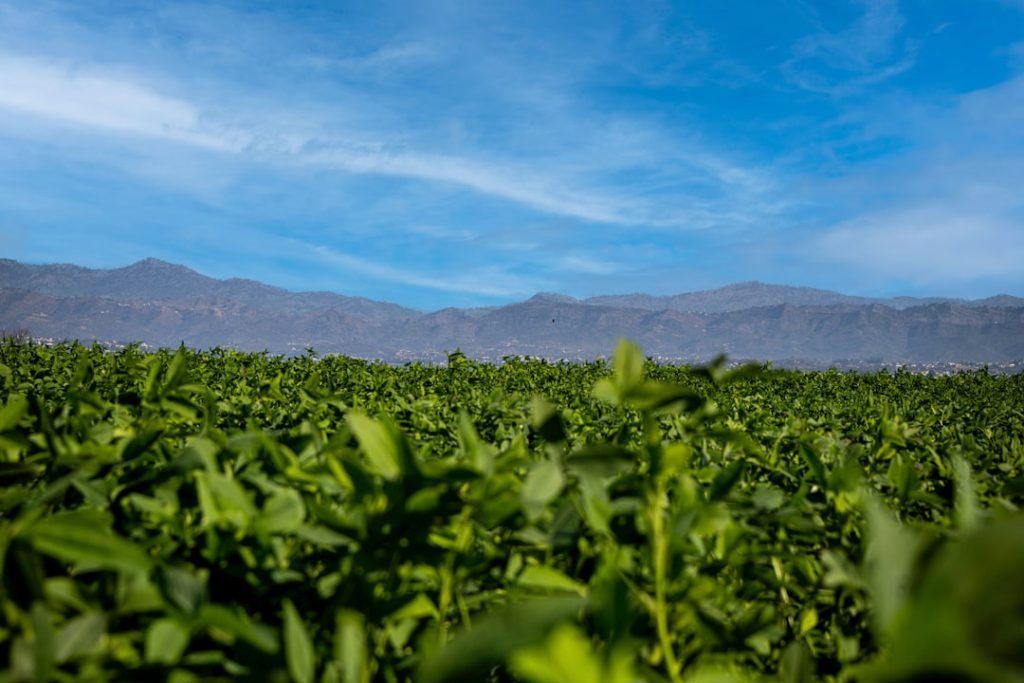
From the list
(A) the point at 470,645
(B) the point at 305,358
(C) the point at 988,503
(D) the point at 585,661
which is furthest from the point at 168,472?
(B) the point at 305,358

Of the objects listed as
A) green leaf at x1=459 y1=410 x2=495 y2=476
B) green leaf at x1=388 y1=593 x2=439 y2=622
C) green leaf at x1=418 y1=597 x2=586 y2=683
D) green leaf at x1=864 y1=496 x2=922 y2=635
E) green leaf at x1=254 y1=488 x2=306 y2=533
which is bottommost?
green leaf at x1=388 y1=593 x2=439 y2=622

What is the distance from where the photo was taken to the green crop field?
2.16 feet

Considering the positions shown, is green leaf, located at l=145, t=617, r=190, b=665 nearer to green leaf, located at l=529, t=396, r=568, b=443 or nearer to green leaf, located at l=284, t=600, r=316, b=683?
green leaf, located at l=284, t=600, r=316, b=683

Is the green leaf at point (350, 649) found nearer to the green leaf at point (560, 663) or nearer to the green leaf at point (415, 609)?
the green leaf at point (415, 609)

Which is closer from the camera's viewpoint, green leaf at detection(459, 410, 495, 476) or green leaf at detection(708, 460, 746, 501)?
green leaf at detection(459, 410, 495, 476)

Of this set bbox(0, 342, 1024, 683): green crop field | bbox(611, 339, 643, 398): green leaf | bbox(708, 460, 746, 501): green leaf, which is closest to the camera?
bbox(0, 342, 1024, 683): green crop field

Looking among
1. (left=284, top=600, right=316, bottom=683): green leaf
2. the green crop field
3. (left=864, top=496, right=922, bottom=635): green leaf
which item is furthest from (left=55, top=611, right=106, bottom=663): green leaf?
(left=864, top=496, right=922, bottom=635): green leaf

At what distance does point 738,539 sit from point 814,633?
320 millimetres

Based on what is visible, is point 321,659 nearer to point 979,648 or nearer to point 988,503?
point 979,648

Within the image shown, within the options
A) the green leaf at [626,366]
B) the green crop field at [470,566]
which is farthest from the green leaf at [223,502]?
the green leaf at [626,366]

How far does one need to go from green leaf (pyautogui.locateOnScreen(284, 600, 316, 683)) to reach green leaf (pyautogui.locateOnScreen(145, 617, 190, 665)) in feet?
0.52

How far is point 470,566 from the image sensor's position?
42.3 inches

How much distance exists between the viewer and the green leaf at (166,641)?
0.80 m

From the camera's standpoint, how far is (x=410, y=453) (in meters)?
0.94
